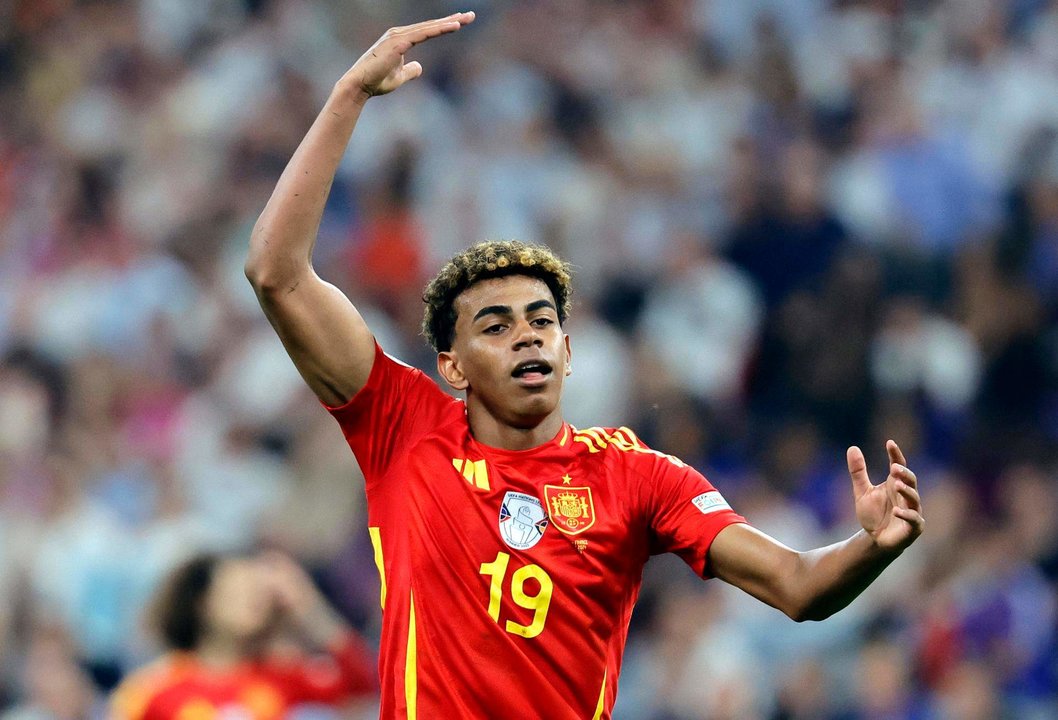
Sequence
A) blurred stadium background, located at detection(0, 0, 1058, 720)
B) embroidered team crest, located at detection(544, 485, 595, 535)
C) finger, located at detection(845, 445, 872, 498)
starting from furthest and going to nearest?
blurred stadium background, located at detection(0, 0, 1058, 720)
embroidered team crest, located at detection(544, 485, 595, 535)
finger, located at detection(845, 445, 872, 498)

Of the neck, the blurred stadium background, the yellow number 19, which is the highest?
the blurred stadium background

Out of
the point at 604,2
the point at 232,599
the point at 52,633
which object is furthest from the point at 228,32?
the point at 232,599

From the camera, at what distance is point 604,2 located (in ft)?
39.0

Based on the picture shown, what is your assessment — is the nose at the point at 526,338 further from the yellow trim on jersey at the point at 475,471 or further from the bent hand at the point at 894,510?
the bent hand at the point at 894,510

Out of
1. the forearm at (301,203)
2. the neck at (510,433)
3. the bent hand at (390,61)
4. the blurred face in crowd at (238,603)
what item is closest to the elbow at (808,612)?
the neck at (510,433)

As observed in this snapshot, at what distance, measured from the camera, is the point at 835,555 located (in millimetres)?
3764

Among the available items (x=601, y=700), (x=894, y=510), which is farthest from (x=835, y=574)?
(x=601, y=700)

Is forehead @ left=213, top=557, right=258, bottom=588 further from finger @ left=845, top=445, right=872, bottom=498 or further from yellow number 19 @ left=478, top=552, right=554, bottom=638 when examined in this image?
finger @ left=845, top=445, right=872, bottom=498

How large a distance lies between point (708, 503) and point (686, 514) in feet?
Result: 0.22

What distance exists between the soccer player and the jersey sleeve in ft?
7.55

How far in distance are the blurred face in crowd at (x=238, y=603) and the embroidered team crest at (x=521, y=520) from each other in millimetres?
2502

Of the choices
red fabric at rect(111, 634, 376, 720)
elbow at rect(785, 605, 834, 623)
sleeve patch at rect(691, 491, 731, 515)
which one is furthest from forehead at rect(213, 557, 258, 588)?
elbow at rect(785, 605, 834, 623)

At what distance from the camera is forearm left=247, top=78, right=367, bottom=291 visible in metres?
3.87

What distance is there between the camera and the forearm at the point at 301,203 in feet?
12.7
